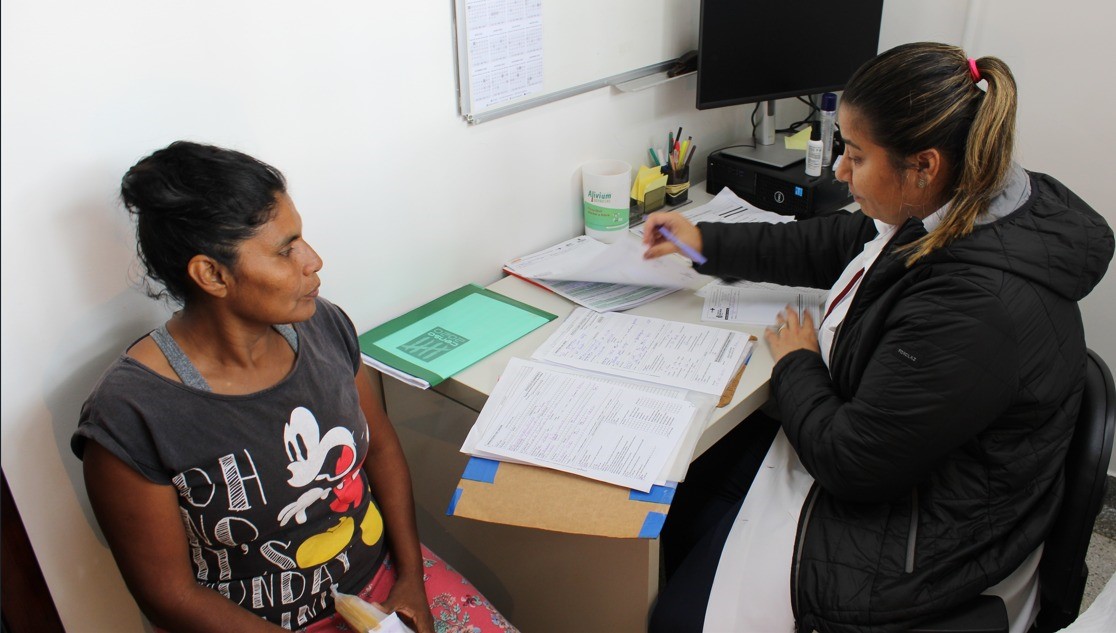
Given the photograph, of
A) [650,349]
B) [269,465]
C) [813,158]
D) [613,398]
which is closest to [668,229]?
[650,349]

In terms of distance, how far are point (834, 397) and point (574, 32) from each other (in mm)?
940

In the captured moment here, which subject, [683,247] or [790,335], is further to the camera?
[683,247]

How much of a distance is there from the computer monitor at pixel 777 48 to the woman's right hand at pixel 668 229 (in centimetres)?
45

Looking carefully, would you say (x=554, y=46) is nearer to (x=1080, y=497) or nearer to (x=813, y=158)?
(x=813, y=158)

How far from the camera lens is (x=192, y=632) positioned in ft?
3.81

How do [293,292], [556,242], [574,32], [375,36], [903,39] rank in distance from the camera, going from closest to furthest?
[293,292], [375,36], [574,32], [556,242], [903,39]

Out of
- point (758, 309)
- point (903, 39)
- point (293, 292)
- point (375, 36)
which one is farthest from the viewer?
point (903, 39)

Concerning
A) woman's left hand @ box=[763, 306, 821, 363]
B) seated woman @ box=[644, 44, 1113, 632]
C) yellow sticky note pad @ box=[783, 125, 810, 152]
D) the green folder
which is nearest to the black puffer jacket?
seated woman @ box=[644, 44, 1113, 632]

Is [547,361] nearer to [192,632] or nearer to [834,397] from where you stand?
[834,397]

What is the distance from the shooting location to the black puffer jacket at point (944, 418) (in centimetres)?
115

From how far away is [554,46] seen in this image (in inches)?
70.1

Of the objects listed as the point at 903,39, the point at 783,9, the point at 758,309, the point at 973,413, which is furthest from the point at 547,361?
the point at 903,39

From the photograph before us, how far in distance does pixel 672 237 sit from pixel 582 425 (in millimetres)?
512

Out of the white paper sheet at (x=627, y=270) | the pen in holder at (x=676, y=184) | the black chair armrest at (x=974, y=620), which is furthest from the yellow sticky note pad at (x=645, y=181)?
the black chair armrest at (x=974, y=620)
